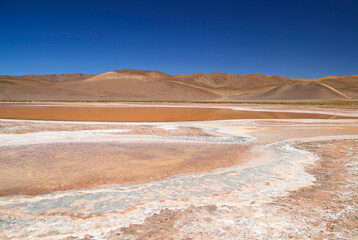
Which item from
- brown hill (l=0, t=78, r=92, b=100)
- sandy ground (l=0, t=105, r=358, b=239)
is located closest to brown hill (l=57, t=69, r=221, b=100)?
brown hill (l=0, t=78, r=92, b=100)

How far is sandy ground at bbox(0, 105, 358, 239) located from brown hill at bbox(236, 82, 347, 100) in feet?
249

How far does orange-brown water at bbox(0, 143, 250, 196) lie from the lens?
5.49m

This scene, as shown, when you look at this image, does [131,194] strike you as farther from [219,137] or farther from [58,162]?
[219,137]

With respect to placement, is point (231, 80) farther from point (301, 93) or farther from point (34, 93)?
point (34, 93)

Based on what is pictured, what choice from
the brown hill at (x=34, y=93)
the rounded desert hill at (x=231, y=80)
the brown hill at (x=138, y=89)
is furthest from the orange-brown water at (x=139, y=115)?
the rounded desert hill at (x=231, y=80)

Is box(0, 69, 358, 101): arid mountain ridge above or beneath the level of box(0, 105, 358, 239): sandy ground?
above

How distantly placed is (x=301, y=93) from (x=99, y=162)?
277ft

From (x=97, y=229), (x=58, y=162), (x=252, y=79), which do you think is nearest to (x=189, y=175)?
(x=97, y=229)

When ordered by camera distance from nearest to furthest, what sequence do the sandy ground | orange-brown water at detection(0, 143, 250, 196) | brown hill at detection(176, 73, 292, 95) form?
the sandy ground < orange-brown water at detection(0, 143, 250, 196) < brown hill at detection(176, 73, 292, 95)

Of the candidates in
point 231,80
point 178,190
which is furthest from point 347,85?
point 178,190

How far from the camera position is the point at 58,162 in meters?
6.96

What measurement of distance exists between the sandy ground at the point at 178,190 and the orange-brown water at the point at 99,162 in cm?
2

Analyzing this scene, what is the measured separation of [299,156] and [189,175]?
3402mm

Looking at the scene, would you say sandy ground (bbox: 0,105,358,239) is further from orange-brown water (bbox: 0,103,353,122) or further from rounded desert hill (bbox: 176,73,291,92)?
rounded desert hill (bbox: 176,73,291,92)
